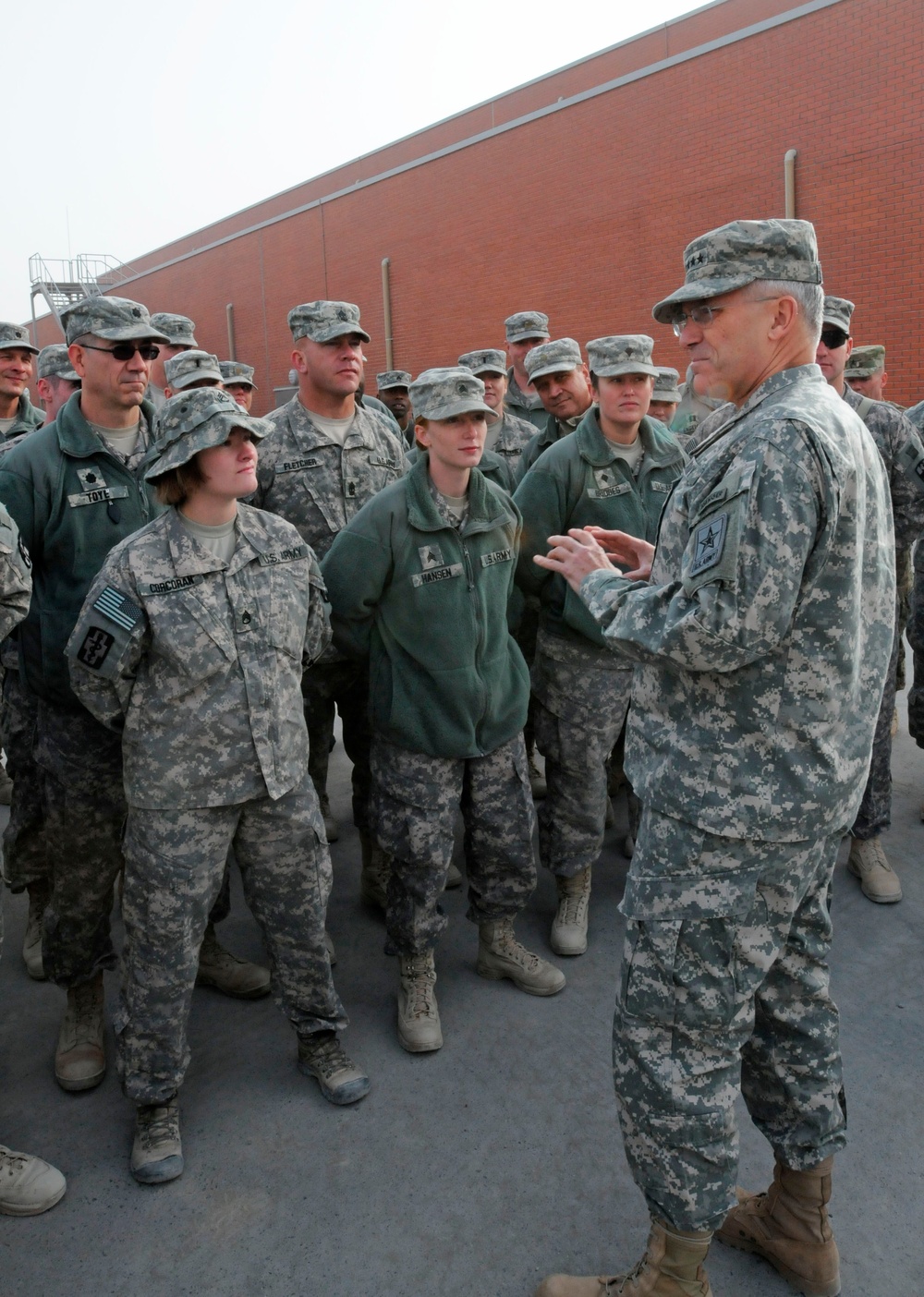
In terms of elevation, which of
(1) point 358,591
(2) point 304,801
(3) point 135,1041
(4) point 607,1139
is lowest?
(4) point 607,1139

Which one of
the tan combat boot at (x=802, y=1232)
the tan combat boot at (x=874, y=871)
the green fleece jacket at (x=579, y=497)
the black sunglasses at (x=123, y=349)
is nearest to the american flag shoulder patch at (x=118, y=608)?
the black sunglasses at (x=123, y=349)

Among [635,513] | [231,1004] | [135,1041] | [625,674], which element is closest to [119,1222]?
[135,1041]

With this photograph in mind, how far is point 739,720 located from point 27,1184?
86.8 inches

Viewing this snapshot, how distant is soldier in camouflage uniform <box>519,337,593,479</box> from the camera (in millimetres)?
4969

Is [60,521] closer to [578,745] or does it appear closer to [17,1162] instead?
[17,1162]

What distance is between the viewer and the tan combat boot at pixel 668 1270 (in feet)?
6.55

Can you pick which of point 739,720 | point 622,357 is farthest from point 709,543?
point 622,357

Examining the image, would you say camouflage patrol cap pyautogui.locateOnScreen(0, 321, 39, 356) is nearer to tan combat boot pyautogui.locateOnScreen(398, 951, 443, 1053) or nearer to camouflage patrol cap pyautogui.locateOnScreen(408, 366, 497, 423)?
camouflage patrol cap pyautogui.locateOnScreen(408, 366, 497, 423)

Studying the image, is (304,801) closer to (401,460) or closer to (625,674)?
(625,674)

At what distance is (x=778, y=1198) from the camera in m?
2.25

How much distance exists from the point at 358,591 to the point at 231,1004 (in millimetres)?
1572

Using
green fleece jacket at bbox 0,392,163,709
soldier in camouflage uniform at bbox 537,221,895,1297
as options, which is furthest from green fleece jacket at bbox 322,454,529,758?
soldier in camouflage uniform at bbox 537,221,895,1297

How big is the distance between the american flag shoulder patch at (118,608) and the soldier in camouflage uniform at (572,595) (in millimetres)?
1708

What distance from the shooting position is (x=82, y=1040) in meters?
3.10
